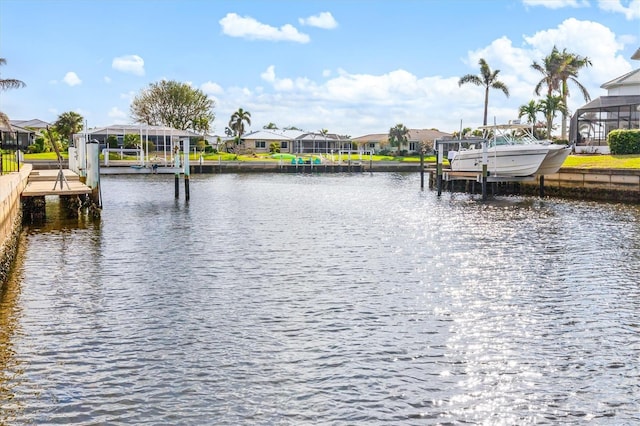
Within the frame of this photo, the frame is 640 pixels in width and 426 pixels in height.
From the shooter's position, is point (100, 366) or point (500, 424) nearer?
point (500, 424)

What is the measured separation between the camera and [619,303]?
1474cm

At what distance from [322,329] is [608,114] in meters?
56.4

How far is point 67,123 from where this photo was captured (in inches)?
4279

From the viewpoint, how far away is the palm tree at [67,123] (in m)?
108

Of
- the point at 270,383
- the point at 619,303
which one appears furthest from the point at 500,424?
the point at 619,303

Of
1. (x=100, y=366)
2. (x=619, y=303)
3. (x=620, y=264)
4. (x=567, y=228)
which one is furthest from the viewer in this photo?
(x=567, y=228)

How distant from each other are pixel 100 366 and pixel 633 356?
326 inches

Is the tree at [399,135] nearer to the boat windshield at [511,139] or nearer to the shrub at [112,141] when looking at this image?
the shrub at [112,141]

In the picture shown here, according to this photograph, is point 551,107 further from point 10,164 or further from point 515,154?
point 10,164

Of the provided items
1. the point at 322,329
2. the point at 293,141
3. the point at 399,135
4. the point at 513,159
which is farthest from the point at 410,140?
the point at 322,329

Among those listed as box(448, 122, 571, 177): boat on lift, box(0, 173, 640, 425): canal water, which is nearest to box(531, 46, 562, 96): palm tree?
box(448, 122, 571, 177): boat on lift

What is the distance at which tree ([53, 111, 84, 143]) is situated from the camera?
10750 cm

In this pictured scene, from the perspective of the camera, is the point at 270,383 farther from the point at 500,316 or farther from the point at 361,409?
the point at 500,316

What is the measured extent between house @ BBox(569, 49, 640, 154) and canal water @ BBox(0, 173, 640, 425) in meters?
38.2
